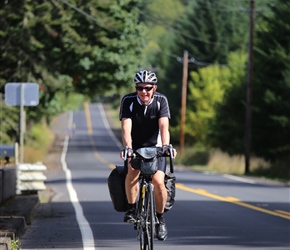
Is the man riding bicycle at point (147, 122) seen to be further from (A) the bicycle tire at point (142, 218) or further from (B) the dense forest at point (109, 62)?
(B) the dense forest at point (109, 62)

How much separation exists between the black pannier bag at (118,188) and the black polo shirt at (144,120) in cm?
46

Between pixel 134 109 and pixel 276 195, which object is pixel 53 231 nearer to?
pixel 134 109

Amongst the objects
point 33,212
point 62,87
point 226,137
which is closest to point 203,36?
point 226,137

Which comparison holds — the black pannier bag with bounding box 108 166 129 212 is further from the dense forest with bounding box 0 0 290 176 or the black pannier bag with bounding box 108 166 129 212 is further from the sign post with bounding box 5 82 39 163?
the dense forest with bounding box 0 0 290 176

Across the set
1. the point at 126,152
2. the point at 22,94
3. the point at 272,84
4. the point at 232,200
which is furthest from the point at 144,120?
the point at 272,84

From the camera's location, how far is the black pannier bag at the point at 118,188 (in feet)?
39.5

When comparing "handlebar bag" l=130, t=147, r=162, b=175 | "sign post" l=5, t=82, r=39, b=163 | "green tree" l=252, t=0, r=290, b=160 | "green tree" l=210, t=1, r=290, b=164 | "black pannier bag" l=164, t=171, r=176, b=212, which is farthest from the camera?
"green tree" l=252, t=0, r=290, b=160

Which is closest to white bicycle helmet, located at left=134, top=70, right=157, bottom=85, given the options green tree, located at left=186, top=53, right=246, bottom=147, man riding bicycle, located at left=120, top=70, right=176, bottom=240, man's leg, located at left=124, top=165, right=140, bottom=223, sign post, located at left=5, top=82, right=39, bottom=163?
man riding bicycle, located at left=120, top=70, right=176, bottom=240

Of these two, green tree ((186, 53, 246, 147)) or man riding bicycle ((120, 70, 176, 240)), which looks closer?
man riding bicycle ((120, 70, 176, 240))

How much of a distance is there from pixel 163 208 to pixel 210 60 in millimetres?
77843

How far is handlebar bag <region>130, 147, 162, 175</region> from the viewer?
11320mm

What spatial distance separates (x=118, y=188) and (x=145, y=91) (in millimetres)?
1221

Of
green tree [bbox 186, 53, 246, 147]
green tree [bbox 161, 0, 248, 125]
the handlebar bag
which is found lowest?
the handlebar bag

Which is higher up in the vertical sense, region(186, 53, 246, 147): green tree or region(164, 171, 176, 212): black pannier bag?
region(186, 53, 246, 147): green tree
